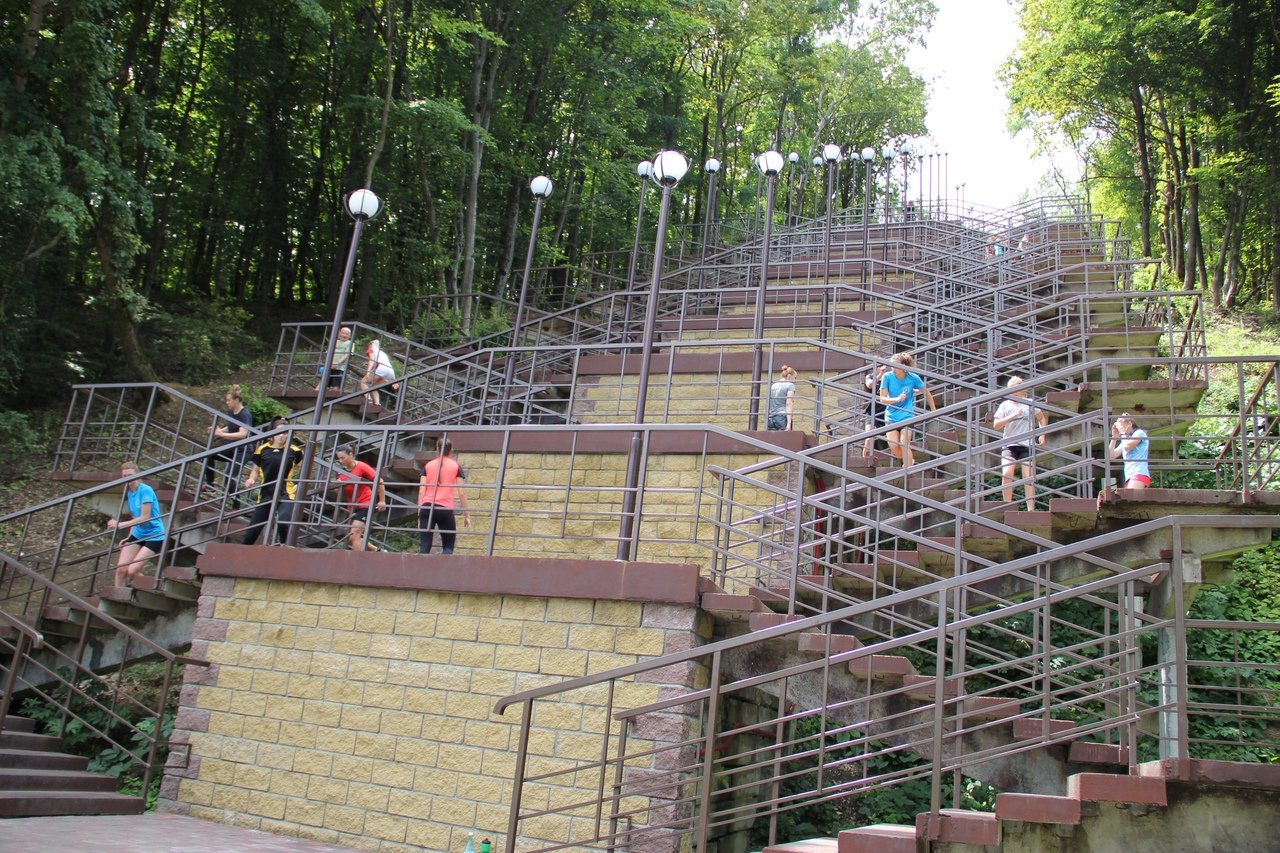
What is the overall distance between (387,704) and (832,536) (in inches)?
163

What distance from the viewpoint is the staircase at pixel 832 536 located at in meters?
6.54

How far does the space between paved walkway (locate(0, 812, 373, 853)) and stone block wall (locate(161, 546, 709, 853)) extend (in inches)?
13.8

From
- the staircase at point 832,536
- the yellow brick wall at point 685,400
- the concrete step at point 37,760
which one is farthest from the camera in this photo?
the yellow brick wall at point 685,400

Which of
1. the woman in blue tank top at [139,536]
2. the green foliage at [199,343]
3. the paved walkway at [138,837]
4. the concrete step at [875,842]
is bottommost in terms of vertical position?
the paved walkway at [138,837]

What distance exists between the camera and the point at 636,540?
861cm

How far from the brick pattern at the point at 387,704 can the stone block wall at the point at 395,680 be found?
0.01 m

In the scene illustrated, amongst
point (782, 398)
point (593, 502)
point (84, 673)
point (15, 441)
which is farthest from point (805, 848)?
point (15, 441)

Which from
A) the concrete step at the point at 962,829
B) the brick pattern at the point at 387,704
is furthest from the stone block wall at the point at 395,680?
the concrete step at the point at 962,829

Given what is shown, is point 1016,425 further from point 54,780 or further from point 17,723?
point 17,723

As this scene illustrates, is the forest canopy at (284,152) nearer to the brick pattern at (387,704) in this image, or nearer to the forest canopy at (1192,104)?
the brick pattern at (387,704)

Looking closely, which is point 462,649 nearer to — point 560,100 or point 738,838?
point 738,838

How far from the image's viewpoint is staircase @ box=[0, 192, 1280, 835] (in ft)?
21.4

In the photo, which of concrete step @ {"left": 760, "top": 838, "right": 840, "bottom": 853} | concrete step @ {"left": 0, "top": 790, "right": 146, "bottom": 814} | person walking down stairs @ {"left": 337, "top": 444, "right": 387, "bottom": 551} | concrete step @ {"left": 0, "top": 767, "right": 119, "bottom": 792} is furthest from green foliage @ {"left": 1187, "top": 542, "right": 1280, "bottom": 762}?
concrete step @ {"left": 0, "top": 767, "right": 119, "bottom": 792}

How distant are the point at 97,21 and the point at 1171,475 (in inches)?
736
